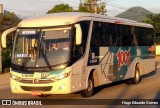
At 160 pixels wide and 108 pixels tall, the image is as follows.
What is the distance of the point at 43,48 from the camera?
543 inches

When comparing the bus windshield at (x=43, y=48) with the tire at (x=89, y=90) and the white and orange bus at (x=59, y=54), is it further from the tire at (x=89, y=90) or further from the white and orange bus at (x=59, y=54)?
the tire at (x=89, y=90)

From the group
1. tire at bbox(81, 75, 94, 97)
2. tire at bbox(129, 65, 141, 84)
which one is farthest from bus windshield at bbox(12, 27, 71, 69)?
tire at bbox(129, 65, 141, 84)

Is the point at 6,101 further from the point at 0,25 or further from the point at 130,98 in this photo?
the point at 0,25

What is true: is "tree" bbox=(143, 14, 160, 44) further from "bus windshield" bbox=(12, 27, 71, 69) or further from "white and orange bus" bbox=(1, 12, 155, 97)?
"bus windshield" bbox=(12, 27, 71, 69)

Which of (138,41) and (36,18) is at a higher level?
(36,18)

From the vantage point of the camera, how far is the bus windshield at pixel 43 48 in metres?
13.6

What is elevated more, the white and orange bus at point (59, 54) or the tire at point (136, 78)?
the white and orange bus at point (59, 54)

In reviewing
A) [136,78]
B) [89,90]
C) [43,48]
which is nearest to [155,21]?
[136,78]

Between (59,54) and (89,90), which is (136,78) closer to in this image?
(89,90)

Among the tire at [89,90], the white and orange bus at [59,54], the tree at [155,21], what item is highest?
the white and orange bus at [59,54]

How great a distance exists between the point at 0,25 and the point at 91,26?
30.3 m

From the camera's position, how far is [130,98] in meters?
14.5

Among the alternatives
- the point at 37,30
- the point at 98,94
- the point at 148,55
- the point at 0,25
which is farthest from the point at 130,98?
the point at 0,25

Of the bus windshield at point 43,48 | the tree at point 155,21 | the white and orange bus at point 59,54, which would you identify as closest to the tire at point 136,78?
the white and orange bus at point 59,54
